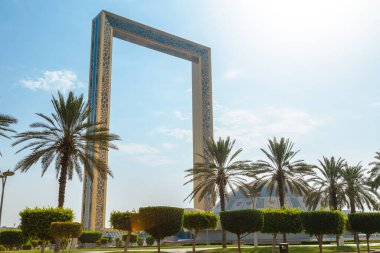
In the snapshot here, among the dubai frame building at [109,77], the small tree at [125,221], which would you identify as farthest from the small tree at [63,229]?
the dubai frame building at [109,77]

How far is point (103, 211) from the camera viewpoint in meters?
53.9

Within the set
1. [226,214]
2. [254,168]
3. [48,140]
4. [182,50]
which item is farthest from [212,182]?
[182,50]

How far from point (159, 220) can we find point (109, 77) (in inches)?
1380

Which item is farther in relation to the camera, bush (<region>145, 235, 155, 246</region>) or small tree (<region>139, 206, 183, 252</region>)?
bush (<region>145, 235, 155, 246</region>)

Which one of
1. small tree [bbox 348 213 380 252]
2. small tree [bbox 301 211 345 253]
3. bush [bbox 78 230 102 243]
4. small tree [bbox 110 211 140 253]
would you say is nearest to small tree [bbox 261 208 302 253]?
small tree [bbox 301 211 345 253]

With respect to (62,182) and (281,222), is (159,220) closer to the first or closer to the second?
(62,182)

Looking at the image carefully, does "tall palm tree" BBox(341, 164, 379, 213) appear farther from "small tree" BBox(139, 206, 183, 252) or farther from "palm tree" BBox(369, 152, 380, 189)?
"small tree" BBox(139, 206, 183, 252)

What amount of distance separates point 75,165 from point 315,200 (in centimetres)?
3137

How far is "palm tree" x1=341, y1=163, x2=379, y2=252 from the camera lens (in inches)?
1954

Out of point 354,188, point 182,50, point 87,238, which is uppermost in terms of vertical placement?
point 182,50

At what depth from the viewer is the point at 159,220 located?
27.7m

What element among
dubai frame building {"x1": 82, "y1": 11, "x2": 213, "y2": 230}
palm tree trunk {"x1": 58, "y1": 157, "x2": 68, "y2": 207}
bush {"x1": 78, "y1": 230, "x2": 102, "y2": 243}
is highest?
dubai frame building {"x1": 82, "y1": 11, "x2": 213, "y2": 230}

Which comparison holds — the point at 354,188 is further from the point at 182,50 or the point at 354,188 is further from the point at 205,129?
the point at 182,50

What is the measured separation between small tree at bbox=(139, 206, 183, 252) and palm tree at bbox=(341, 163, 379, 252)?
29165 mm
